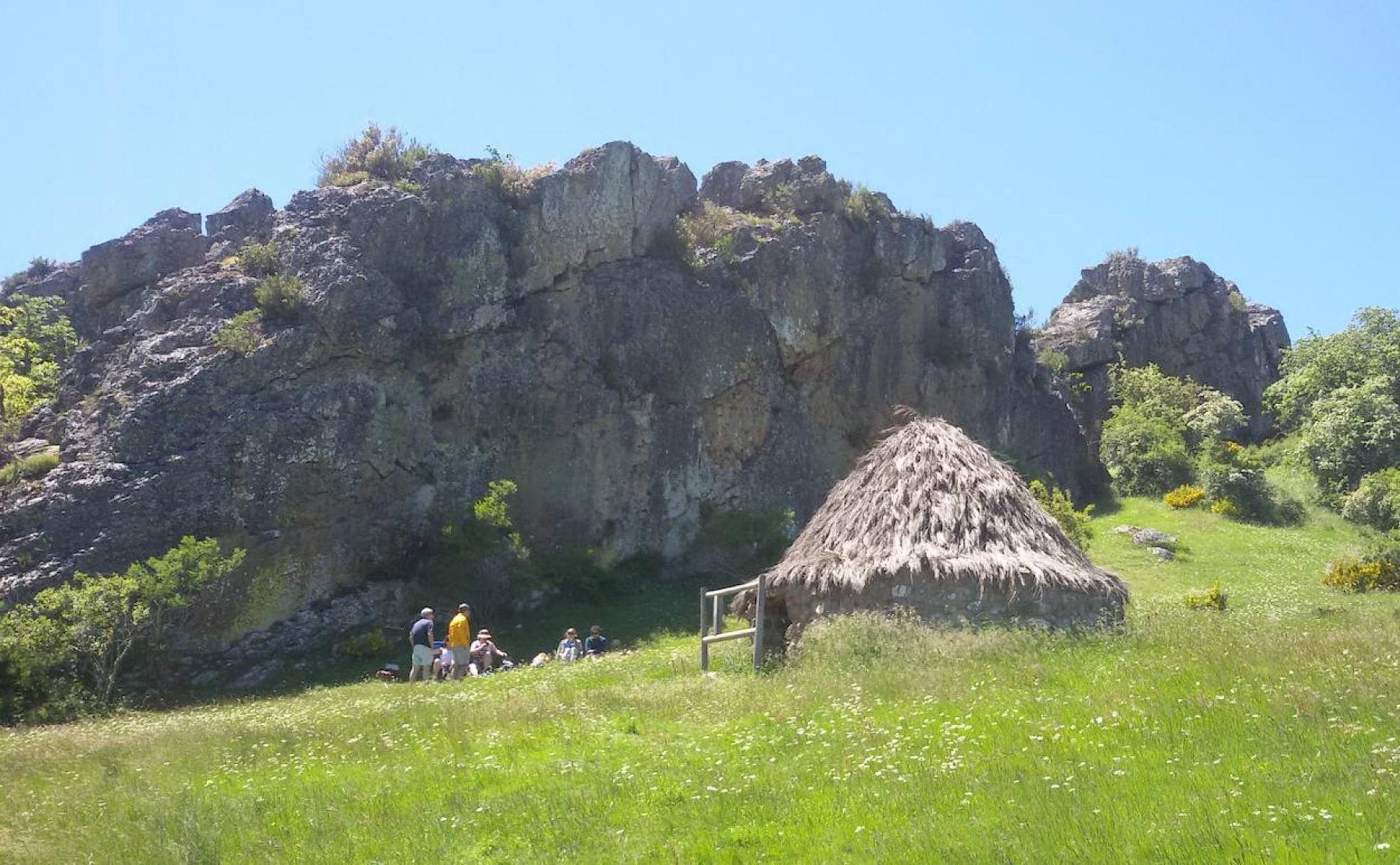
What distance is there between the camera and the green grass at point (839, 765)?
7066 millimetres

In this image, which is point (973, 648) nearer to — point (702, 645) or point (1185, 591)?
point (702, 645)

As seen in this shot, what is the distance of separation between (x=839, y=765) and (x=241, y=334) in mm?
23057

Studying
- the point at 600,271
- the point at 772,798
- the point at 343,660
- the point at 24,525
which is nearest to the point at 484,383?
the point at 600,271

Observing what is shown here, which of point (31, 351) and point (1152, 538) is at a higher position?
point (31, 351)

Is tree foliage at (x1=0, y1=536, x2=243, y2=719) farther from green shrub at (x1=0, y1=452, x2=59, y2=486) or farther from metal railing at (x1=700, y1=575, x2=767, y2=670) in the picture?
metal railing at (x1=700, y1=575, x2=767, y2=670)

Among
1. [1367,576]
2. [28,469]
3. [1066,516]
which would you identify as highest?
[28,469]

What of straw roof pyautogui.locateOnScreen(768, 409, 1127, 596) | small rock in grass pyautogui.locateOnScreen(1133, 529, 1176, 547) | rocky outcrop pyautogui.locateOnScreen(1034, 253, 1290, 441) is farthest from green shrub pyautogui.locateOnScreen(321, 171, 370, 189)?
rocky outcrop pyautogui.locateOnScreen(1034, 253, 1290, 441)

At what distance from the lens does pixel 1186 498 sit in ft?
125

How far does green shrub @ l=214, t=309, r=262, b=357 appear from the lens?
27.6 metres

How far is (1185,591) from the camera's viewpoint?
2623 centimetres

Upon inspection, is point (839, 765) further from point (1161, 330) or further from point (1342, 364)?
point (1161, 330)

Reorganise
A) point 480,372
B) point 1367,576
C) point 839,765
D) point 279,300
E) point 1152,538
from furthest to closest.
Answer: point 1152,538 → point 480,372 → point 279,300 → point 1367,576 → point 839,765

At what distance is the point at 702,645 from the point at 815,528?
2730 mm

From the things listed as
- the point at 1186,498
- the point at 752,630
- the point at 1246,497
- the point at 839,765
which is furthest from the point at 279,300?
the point at 1246,497
